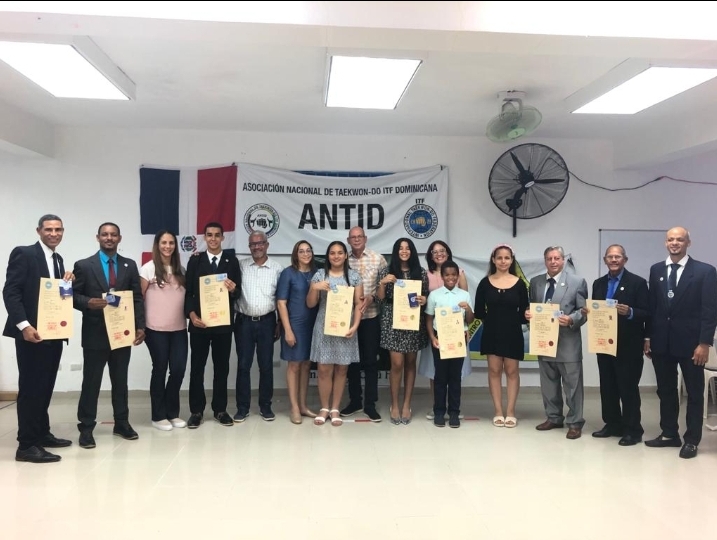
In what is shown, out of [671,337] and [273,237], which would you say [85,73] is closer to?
[273,237]

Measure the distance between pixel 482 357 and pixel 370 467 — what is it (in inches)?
88.8

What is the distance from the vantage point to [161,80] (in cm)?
366

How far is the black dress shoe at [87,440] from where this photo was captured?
3.48 metres

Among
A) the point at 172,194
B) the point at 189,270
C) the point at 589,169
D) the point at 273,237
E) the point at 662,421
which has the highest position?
the point at 589,169

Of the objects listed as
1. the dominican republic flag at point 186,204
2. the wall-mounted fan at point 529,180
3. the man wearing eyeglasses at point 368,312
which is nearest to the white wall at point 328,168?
the dominican republic flag at point 186,204

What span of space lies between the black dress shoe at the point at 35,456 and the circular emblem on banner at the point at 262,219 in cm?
250

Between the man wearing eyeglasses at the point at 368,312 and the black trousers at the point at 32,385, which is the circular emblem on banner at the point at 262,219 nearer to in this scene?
the man wearing eyeglasses at the point at 368,312

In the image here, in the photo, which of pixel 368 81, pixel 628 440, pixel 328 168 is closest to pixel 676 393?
pixel 628 440

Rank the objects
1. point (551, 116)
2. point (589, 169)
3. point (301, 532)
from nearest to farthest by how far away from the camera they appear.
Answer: point (301, 532), point (551, 116), point (589, 169)

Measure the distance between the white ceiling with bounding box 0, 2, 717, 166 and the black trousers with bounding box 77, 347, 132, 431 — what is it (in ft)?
6.56

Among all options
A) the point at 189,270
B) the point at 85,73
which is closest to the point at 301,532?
the point at 189,270

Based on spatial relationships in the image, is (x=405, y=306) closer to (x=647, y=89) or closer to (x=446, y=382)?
(x=446, y=382)

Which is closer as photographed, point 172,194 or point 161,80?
point 161,80

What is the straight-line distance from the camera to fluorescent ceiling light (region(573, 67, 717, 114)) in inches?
127
